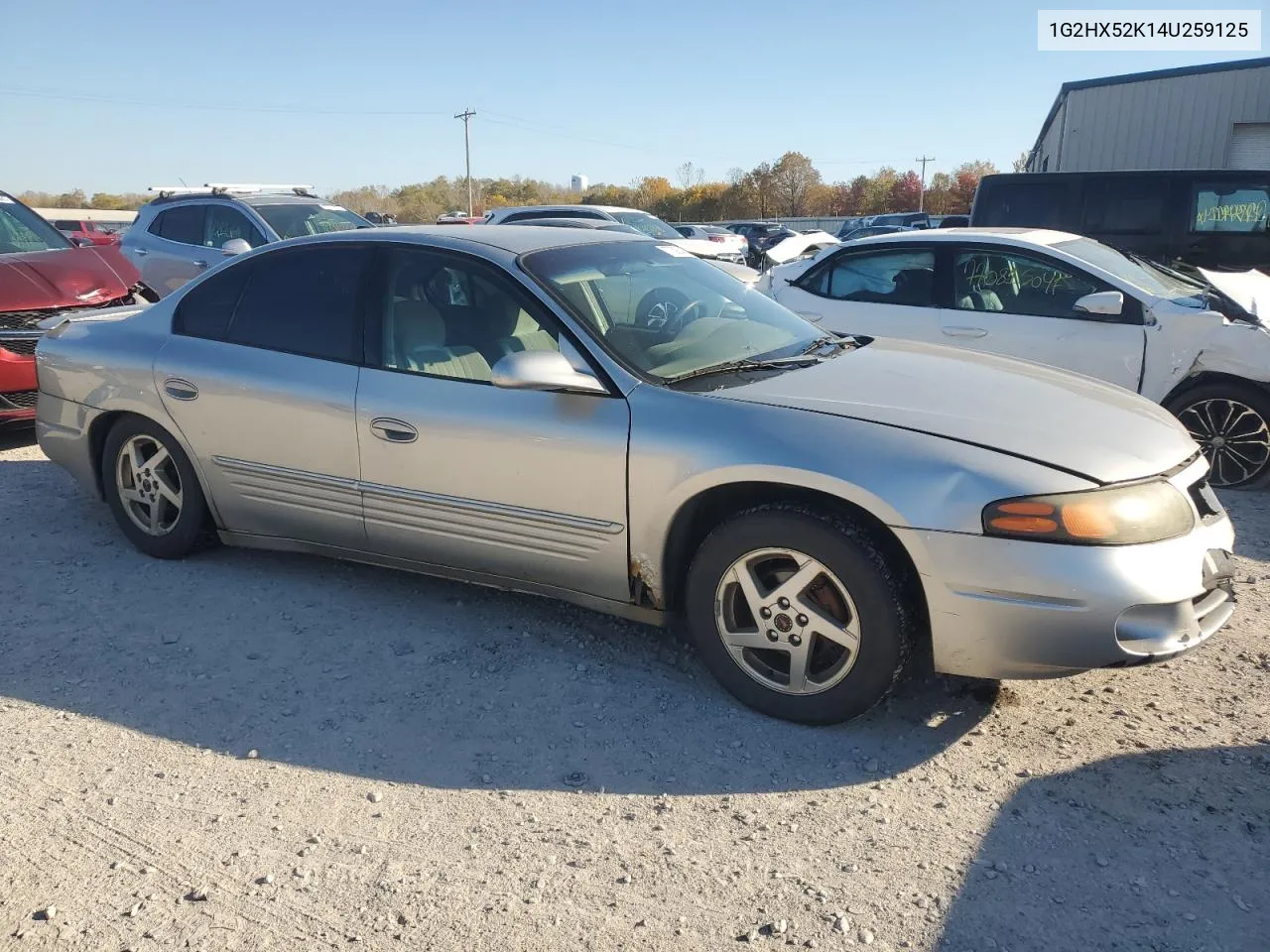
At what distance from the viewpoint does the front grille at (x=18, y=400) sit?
→ 6.46 metres

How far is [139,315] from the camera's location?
4570 mm

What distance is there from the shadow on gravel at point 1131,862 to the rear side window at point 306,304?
2.89 meters

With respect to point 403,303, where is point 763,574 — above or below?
below

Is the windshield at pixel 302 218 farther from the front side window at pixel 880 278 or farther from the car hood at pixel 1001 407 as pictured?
the car hood at pixel 1001 407

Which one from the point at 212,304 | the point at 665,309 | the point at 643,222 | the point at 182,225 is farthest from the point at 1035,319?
the point at 643,222

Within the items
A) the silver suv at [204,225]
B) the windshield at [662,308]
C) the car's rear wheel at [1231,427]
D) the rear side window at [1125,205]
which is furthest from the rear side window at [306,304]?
the rear side window at [1125,205]

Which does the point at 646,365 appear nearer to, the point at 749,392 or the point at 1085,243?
the point at 749,392

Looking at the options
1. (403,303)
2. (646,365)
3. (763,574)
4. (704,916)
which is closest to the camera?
(704,916)

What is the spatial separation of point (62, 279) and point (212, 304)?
3.63 metres

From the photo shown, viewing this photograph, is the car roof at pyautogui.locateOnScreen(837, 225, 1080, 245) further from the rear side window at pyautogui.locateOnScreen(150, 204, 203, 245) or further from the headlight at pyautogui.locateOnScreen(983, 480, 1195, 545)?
the rear side window at pyautogui.locateOnScreen(150, 204, 203, 245)

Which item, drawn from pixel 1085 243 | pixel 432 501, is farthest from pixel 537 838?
pixel 1085 243

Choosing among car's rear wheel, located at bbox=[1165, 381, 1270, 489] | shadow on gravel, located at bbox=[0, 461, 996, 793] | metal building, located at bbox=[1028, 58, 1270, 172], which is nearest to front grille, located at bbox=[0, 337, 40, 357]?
shadow on gravel, located at bbox=[0, 461, 996, 793]

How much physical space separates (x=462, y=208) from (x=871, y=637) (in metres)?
75.7

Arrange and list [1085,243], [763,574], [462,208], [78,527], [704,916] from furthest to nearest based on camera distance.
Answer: [462,208] → [1085,243] → [78,527] → [763,574] → [704,916]
